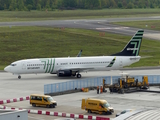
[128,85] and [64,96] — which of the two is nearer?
[64,96]

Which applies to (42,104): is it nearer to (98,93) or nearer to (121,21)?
(98,93)

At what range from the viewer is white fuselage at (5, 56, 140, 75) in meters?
73.7

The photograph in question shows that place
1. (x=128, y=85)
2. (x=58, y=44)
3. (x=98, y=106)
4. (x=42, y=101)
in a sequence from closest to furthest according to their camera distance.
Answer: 1. (x=98, y=106)
2. (x=42, y=101)
3. (x=128, y=85)
4. (x=58, y=44)

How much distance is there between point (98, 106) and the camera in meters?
46.1

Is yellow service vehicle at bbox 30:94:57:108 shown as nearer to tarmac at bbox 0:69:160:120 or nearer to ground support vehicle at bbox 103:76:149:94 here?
tarmac at bbox 0:69:160:120

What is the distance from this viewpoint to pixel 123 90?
60.2 m

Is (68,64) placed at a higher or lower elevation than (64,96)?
higher

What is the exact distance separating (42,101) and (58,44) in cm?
6072

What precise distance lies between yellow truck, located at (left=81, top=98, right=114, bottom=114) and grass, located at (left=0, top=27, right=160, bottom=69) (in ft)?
149

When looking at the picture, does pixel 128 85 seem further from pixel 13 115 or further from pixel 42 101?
pixel 13 115

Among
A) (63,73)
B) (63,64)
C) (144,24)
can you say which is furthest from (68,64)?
(144,24)

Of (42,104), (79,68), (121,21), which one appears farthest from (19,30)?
(42,104)

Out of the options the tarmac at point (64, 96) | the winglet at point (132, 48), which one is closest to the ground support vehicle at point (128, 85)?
the tarmac at point (64, 96)

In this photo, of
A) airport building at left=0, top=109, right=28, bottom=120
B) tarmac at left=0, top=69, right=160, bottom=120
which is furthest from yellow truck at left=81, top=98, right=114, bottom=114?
airport building at left=0, top=109, right=28, bottom=120
